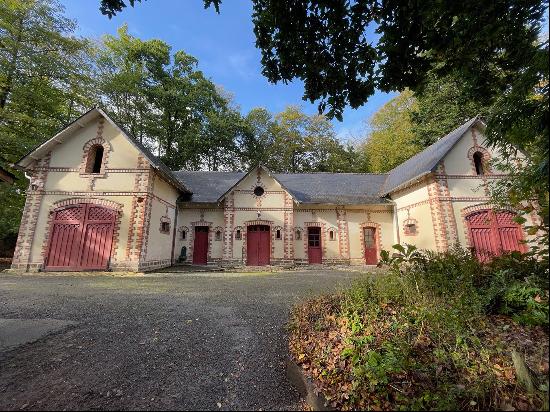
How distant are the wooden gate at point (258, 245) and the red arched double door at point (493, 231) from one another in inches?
367

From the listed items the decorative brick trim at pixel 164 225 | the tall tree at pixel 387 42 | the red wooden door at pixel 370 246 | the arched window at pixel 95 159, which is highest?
the arched window at pixel 95 159

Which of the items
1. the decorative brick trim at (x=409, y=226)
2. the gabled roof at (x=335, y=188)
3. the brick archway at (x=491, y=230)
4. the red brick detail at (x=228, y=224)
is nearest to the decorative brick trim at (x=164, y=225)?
the red brick detail at (x=228, y=224)

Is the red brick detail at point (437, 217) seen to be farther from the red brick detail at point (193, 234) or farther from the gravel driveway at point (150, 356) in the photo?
the red brick detail at point (193, 234)

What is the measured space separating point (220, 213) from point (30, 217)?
7882 millimetres

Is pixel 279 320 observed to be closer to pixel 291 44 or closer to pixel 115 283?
pixel 291 44

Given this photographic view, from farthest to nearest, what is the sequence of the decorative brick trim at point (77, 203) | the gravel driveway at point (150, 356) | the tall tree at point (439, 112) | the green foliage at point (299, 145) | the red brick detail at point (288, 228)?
1. the green foliage at point (299, 145)
2. the tall tree at point (439, 112)
3. the red brick detail at point (288, 228)
4. the decorative brick trim at point (77, 203)
5. the gravel driveway at point (150, 356)

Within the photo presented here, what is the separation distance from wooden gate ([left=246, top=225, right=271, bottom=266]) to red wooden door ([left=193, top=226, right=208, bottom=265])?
2406 millimetres

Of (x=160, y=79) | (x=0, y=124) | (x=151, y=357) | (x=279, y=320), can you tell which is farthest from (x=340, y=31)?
(x=160, y=79)

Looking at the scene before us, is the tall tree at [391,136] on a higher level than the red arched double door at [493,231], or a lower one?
higher

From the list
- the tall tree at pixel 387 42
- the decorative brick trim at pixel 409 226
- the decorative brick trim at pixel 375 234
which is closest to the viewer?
the tall tree at pixel 387 42

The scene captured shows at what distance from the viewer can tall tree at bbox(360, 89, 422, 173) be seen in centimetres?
2352

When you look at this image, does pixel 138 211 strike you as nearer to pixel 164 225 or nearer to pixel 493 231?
pixel 164 225

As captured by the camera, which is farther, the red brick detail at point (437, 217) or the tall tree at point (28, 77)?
the tall tree at point (28, 77)

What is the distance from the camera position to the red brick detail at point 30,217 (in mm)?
10133
